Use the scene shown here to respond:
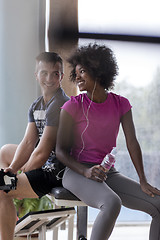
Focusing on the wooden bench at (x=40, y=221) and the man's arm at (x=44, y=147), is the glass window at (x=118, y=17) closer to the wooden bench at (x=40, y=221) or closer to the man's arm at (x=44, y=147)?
the man's arm at (x=44, y=147)

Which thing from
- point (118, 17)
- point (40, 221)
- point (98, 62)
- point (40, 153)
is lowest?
point (40, 221)

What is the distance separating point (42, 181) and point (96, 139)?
306 millimetres

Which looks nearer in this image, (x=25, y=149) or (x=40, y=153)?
(x=40, y=153)

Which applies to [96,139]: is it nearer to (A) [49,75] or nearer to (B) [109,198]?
(B) [109,198]

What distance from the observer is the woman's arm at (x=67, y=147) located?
1444 millimetres

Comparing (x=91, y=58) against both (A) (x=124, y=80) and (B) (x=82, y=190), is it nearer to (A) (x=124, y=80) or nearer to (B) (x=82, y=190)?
(B) (x=82, y=190)

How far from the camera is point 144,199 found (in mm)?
1469

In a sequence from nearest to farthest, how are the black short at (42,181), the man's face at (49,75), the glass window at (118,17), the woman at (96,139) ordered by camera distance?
1. the woman at (96,139)
2. the black short at (42,181)
3. the man's face at (49,75)
4. the glass window at (118,17)

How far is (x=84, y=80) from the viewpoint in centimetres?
159

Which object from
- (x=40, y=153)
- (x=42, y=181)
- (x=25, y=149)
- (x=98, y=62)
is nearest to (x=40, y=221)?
(x=42, y=181)

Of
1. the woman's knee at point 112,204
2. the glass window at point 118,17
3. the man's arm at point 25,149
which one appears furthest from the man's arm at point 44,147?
the glass window at point 118,17

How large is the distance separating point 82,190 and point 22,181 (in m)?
0.30

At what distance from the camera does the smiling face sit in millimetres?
1585

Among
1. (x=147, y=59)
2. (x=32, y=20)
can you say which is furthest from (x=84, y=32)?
(x=147, y=59)
